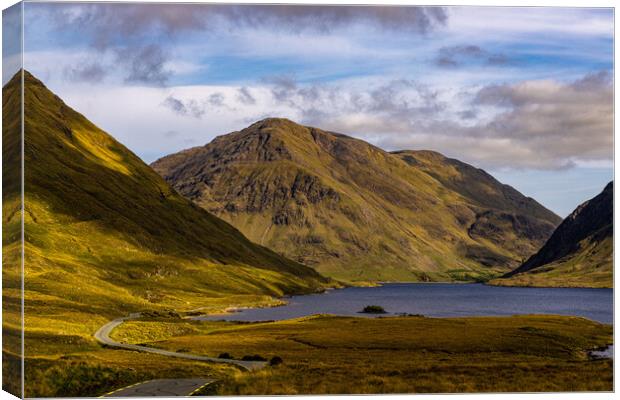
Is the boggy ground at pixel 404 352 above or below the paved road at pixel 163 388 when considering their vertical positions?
below

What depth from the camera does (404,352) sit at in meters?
94.2

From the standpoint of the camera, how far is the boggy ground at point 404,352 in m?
62.4

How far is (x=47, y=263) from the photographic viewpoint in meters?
190

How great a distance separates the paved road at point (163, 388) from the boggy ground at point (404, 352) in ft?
6.51

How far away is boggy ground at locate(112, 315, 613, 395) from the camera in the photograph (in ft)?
205

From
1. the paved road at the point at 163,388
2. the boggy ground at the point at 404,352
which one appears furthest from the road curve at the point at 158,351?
the paved road at the point at 163,388

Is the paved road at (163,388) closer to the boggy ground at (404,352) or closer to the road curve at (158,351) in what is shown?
the boggy ground at (404,352)

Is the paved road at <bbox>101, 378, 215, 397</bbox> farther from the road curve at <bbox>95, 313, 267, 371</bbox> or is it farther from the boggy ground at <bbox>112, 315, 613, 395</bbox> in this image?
the road curve at <bbox>95, 313, 267, 371</bbox>

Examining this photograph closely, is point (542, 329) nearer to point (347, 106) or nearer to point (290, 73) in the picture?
point (347, 106)

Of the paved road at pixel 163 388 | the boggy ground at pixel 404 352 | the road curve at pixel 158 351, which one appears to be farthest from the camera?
the road curve at pixel 158 351

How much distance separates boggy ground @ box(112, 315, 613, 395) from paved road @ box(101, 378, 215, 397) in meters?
1.98

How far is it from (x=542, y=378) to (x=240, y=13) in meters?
42.1

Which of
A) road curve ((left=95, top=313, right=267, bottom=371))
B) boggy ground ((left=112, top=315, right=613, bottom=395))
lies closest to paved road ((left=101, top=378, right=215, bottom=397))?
boggy ground ((left=112, top=315, right=613, bottom=395))

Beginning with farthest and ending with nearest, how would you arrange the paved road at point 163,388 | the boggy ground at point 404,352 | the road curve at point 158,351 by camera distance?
1. the road curve at point 158,351
2. the boggy ground at point 404,352
3. the paved road at point 163,388
